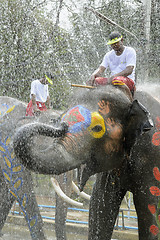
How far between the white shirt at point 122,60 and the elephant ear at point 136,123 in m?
0.57

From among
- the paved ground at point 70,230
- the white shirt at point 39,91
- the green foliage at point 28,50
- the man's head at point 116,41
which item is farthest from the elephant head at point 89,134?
the green foliage at point 28,50

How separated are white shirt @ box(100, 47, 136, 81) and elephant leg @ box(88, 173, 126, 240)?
82 centimetres

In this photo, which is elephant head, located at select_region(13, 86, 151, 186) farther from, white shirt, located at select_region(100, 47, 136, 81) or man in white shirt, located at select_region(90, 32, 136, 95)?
white shirt, located at select_region(100, 47, 136, 81)

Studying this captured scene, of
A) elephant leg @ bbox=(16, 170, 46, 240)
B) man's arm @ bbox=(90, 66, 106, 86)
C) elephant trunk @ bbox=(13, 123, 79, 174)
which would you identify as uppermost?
man's arm @ bbox=(90, 66, 106, 86)

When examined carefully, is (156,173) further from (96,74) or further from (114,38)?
(114,38)

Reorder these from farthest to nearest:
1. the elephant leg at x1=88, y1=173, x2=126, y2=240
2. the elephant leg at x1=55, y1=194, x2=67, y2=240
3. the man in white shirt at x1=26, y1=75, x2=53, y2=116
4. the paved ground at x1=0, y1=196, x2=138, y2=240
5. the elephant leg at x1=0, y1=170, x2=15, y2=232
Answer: the paved ground at x1=0, y1=196, x2=138, y2=240, the man in white shirt at x1=26, y1=75, x2=53, y2=116, the elephant leg at x1=0, y1=170, x2=15, y2=232, the elephant leg at x1=55, y1=194, x2=67, y2=240, the elephant leg at x1=88, y1=173, x2=126, y2=240

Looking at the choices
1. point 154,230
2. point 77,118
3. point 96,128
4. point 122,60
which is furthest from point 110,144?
point 122,60

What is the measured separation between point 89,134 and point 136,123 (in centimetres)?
32

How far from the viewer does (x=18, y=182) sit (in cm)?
372

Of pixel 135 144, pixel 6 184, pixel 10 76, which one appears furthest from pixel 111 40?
pixel 10 76

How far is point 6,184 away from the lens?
155 inches

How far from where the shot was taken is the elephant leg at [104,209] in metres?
2.90

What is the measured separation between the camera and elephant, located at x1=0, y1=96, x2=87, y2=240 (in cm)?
360

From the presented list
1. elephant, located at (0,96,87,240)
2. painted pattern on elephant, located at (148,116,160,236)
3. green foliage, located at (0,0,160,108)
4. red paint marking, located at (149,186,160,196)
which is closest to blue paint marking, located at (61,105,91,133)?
painted pattern on elephant, located at (148,116,160,236)
